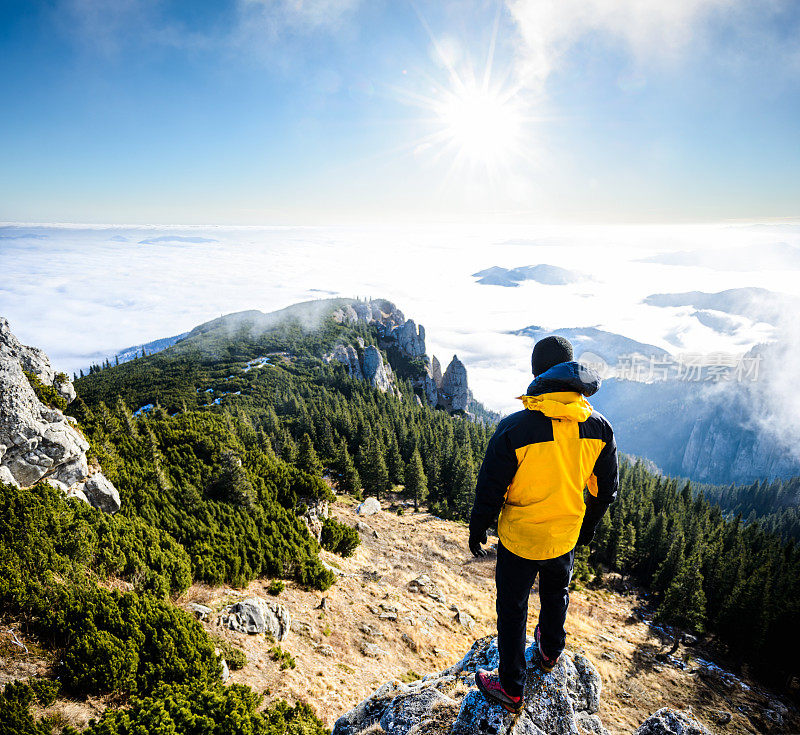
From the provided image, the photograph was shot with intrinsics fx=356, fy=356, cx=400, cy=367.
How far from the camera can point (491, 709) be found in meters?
5.60

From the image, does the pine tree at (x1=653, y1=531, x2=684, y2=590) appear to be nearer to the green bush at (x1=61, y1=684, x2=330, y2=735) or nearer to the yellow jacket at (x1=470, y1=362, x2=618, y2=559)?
the green bush at (x1=61, y1=684, x2=330, y2=735)

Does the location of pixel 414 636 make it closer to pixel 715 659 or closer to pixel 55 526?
pixel 55 526

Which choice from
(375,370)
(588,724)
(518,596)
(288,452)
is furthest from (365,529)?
(375,370)

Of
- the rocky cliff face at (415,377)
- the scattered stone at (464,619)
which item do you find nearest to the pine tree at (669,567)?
the scattered stone at (464,619)

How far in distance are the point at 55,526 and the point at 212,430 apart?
1957 centimetres

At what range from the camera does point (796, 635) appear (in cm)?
3244

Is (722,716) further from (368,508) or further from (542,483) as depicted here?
(542,483)

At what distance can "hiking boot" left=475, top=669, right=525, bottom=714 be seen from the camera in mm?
5477

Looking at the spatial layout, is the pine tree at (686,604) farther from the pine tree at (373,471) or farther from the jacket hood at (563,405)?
the jacket hood at (563,405)

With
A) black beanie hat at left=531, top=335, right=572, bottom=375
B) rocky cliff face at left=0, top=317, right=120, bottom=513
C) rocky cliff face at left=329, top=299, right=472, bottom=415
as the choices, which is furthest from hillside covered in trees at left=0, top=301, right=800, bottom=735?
rocky cliff face at left=329, top=299, right=472, bottom=415

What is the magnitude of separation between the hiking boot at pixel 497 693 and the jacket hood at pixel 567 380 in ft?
15.8

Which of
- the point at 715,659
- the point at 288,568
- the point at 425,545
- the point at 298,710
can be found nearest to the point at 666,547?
the point at 715,659

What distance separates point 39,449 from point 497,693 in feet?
65.6

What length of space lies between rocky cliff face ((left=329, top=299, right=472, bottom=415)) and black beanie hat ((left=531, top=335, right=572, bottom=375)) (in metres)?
113
